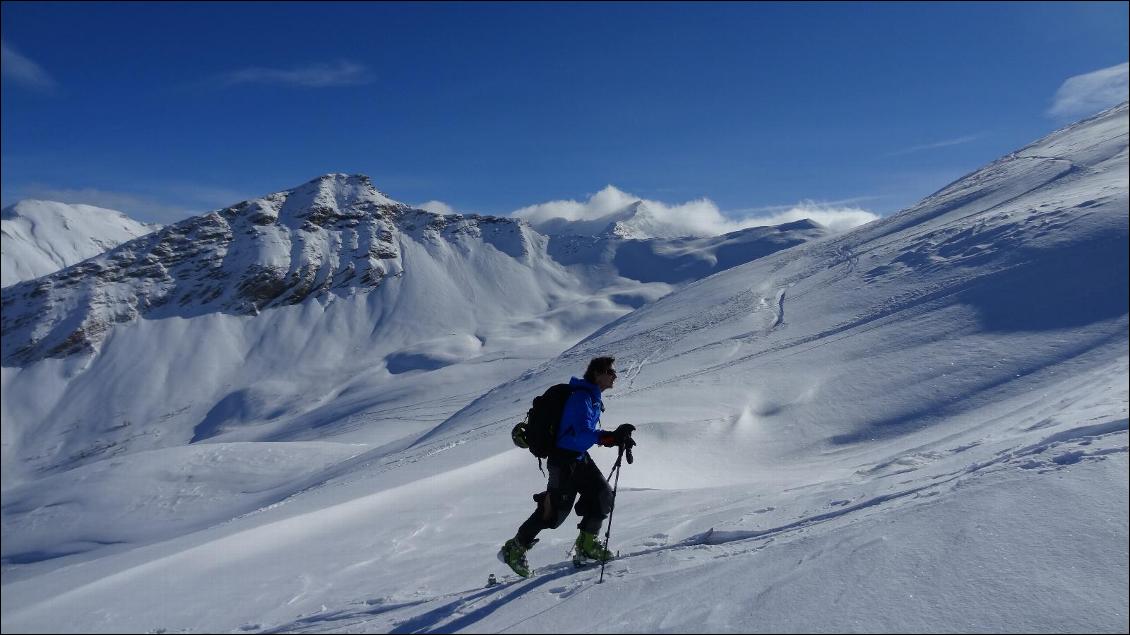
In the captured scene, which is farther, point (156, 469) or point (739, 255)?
point (739, 255)

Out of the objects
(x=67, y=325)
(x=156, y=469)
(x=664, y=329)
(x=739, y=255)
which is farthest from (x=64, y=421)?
(x=739, y=255)

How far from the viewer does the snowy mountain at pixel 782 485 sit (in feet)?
13.4

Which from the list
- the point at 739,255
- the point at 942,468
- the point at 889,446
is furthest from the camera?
the point at 739,255

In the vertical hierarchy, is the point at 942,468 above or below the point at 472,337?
below

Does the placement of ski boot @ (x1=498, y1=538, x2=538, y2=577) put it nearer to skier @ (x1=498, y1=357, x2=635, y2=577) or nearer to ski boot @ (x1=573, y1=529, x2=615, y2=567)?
skier @ (x1=498, y1=357, x2=635, y2=577)

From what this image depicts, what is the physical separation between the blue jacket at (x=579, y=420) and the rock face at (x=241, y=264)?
452 ft

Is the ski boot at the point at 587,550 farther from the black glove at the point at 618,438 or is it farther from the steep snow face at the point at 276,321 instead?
the steep snow face at the point at 276,321

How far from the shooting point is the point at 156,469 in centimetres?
2975

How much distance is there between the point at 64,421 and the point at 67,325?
28908 mm

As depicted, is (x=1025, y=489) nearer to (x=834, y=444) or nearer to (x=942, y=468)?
(x=942, y=468)

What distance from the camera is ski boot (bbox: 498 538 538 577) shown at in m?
5.85

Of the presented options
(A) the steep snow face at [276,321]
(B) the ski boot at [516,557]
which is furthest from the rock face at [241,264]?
(B) the ski boot at [516,557]

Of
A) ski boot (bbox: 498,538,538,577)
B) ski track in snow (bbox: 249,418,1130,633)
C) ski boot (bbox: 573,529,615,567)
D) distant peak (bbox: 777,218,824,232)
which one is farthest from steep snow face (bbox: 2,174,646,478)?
ski boot (bbox: 573,529,615,567)

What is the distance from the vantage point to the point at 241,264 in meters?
143
